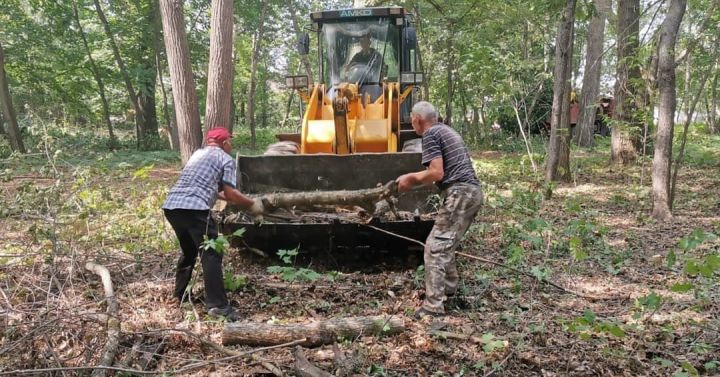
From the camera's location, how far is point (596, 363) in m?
3.58

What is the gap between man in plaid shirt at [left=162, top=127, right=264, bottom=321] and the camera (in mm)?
4480

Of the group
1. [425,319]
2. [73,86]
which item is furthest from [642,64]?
[73,86]

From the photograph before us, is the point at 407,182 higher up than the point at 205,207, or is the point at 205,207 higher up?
the point at 407,182

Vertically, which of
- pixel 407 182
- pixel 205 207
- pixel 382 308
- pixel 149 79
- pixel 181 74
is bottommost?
pixel 382 308

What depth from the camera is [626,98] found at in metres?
11.2

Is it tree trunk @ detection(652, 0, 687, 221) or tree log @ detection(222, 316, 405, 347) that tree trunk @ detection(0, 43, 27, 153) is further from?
tree trunk @ detection(652, 0, 687, 221)

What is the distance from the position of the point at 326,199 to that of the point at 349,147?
1.76 meters

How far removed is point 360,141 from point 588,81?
10.3m

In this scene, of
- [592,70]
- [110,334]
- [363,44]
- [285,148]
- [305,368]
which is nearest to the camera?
[305,368]

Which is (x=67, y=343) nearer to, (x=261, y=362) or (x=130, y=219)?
(x=261, y=362)

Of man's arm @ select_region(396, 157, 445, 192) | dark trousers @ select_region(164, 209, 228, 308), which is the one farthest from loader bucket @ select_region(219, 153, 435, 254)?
man's arm @ select_region(396, 157, 445, 192)

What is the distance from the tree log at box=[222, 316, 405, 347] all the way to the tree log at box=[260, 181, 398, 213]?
1.42 m

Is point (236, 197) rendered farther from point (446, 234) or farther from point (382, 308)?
point (446, 234)

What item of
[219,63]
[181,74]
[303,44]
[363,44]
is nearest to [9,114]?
[181,74]
